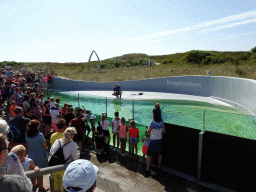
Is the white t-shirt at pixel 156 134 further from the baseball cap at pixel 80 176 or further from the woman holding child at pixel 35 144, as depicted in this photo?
the baseball cap at pixel 80 176

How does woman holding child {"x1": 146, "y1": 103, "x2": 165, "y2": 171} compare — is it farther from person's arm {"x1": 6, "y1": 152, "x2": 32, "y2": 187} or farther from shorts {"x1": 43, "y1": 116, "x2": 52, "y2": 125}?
shorts {"x1": 43, "y1": 116, "x2": 52, "y2": 125}

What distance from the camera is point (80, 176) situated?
1.70 metres

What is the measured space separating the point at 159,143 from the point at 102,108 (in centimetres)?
341

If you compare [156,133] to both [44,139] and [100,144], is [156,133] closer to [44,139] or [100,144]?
[100,144]

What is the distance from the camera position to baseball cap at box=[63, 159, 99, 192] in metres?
1.67

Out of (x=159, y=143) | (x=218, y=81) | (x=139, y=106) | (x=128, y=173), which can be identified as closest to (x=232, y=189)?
(x=159, y=143)

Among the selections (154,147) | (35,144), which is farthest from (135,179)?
(35,144)

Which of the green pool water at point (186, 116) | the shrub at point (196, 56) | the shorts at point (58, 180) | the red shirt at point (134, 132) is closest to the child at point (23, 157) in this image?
the shorts at point (58, 180)

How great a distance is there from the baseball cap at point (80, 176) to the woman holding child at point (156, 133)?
3641mm

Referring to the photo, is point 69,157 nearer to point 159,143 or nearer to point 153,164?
point 159,143

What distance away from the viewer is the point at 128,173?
538 centimetres

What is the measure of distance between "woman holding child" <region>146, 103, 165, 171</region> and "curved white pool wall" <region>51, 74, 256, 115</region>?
8.61 metres

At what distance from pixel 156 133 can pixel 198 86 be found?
51.7 feet

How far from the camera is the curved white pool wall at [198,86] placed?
42.7 ft
